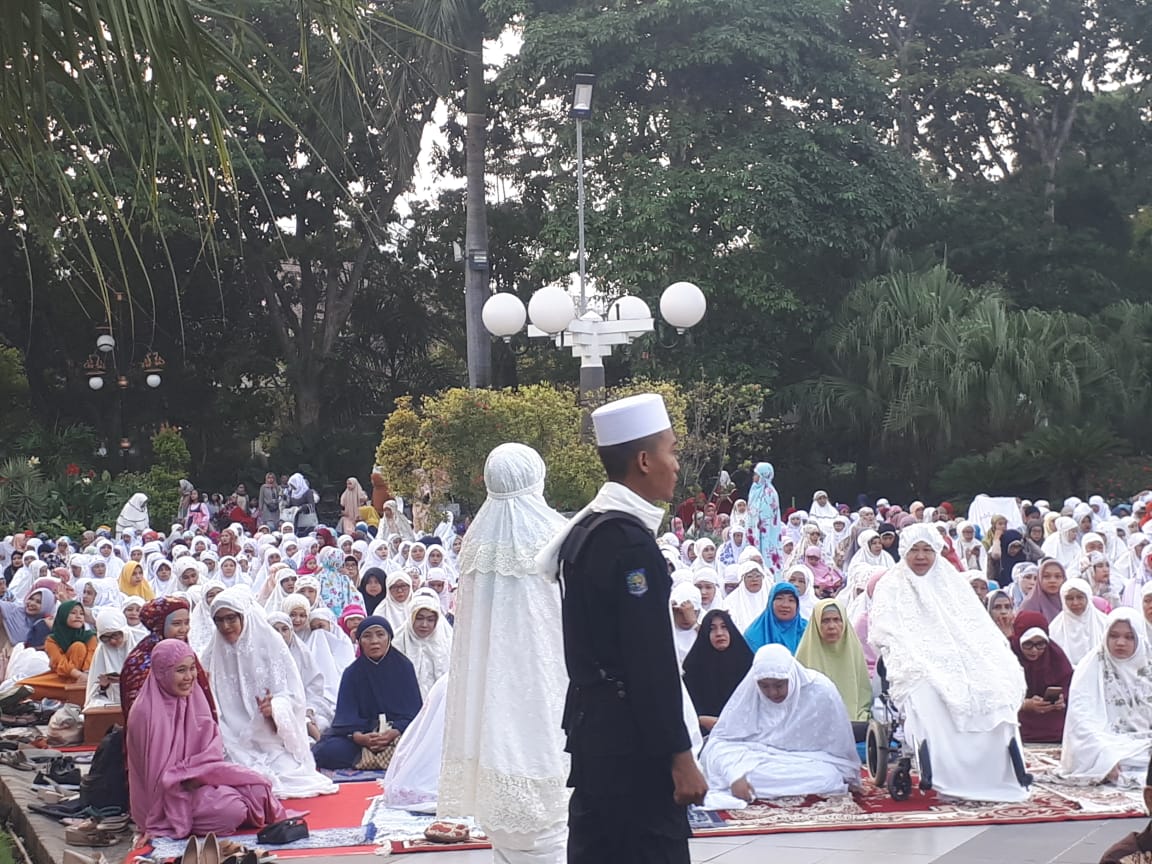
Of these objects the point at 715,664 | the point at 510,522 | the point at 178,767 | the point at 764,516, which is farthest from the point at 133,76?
the point at 764,516

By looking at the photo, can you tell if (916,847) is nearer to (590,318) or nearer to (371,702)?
(371,702)

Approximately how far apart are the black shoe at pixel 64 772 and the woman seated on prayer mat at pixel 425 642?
1.87 m

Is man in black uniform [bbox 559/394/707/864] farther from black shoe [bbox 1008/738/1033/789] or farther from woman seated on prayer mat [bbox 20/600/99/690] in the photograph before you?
woman seated on prayer mat [bbox 20/600/99/690]

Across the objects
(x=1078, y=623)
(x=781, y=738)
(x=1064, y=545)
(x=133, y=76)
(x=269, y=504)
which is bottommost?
(x=781, y=738)

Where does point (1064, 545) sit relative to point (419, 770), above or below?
above

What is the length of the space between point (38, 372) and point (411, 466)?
13.1 m

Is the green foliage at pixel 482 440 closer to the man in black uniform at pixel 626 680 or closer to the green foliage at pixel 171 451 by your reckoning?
the green foliage at pixel 171 451

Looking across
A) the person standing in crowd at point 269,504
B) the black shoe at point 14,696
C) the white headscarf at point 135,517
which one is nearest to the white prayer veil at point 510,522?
the black shoe at point 14,696

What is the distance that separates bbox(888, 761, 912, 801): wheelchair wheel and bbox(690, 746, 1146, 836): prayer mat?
0.03 meters

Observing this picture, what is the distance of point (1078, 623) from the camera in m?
8.70

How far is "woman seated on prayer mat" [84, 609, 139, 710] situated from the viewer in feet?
28.6

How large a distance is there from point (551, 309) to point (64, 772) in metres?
5.95

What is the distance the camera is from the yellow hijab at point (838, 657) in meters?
7.82

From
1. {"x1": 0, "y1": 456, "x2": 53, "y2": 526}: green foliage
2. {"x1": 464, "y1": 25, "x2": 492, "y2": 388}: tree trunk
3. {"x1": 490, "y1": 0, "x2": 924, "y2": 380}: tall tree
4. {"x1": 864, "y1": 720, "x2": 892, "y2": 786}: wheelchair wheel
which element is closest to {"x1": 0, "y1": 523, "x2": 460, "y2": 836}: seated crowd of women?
{"x1": 864, "y1": 720, "x2": 892, "y2": 786}: wheelchair wheel
